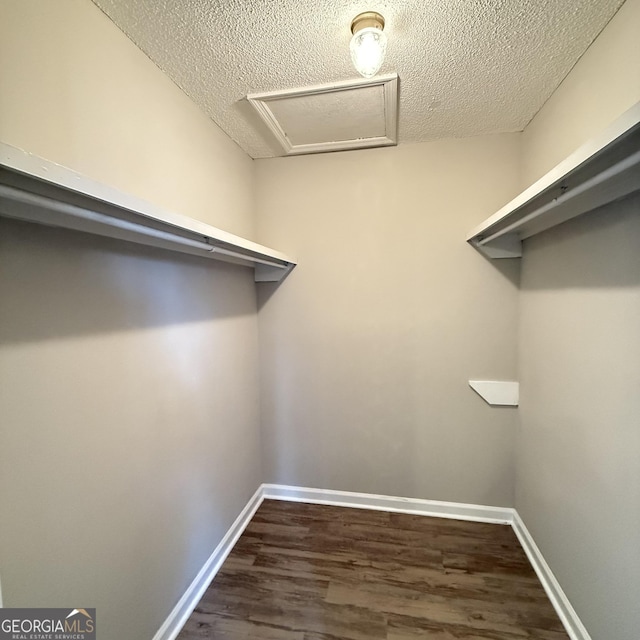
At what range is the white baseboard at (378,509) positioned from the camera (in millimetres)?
1493

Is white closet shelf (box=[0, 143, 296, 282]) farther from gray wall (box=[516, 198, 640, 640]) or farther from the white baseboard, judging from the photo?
the white baseboard

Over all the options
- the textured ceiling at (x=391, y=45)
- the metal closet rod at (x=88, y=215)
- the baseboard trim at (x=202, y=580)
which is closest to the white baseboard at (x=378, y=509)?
the baseboard trim at (x=202, y=580)

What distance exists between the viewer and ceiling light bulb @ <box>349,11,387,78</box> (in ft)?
3.89

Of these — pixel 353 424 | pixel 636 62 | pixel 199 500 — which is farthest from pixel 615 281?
pixel 199 500

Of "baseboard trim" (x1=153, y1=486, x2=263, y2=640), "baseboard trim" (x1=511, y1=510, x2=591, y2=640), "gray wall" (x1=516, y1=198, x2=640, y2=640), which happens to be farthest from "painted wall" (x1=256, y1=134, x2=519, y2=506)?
"baseboard trim" (x1=153, y1=486, x2=263, y2=640)

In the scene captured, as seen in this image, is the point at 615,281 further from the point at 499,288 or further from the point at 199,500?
the point at 199,500

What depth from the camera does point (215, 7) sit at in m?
1.15

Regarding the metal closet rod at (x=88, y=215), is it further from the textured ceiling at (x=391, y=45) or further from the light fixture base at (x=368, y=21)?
the light fixture base at (x=368, y=21)

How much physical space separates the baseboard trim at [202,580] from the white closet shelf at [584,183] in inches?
89.3

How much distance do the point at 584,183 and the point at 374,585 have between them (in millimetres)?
2014

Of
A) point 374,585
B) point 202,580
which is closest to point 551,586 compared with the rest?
point 374,585

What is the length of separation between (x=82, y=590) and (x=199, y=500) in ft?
2.15

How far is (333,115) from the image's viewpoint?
1829 millimetres

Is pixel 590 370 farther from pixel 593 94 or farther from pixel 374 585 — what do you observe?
pixel 374 585
